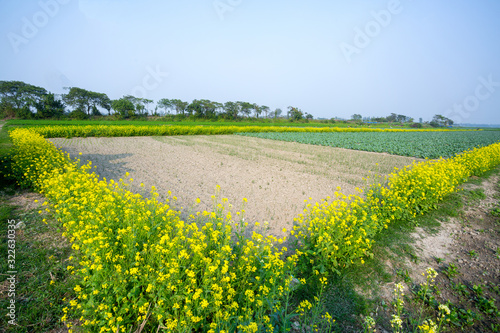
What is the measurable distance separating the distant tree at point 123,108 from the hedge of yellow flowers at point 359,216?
5953 centimetres

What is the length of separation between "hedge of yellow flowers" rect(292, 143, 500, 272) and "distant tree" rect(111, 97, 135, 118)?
195ft

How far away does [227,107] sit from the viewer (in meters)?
82.2

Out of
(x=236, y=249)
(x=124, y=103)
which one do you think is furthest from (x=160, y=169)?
(x=124, y=103)

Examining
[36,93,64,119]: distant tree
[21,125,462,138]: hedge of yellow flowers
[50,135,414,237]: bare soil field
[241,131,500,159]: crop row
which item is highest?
[36,93,64,119]: distant tree

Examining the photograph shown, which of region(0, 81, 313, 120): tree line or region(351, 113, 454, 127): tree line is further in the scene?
region(351, 113, 454, 127): tree line

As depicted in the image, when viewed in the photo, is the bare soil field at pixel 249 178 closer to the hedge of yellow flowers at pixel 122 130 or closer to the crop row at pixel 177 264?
the crop row at pixel 177 264

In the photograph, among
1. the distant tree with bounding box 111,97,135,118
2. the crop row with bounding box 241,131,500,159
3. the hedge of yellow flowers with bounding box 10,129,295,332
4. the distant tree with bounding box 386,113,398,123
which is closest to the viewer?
the hedge of yellow flowers with bounding box 10,129,295,332

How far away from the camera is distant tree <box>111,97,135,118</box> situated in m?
54.7

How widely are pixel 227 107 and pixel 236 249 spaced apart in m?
82.6

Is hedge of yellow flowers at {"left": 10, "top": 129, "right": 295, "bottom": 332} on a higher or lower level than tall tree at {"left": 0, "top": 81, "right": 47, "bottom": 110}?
lower

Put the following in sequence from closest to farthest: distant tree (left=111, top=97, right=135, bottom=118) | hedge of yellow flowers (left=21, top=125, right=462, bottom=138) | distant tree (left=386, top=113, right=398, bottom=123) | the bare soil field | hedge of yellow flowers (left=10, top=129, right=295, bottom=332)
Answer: hedge of yellow flowers (left=10, top=129, right=295, bottom=332), the bare soil field, hedge of yellow flowers (left=21, top=125, right=462, bottom=138), distant tree (left=111, top=97, right=135, bottom=118), distant tree (left=386, top=113, right=398, bottom=123)

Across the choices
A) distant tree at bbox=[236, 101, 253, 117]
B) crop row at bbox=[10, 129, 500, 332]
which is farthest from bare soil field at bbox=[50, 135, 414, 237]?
distant tree at bbox=[236, 101, 253, 117]

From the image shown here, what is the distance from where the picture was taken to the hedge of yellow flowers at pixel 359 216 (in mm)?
3760

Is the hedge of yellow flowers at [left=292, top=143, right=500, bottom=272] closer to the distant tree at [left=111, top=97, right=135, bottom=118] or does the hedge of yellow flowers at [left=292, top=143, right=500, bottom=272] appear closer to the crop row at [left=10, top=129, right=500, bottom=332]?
the crop row at [left=10, top=129, right=500, bottom=332]
